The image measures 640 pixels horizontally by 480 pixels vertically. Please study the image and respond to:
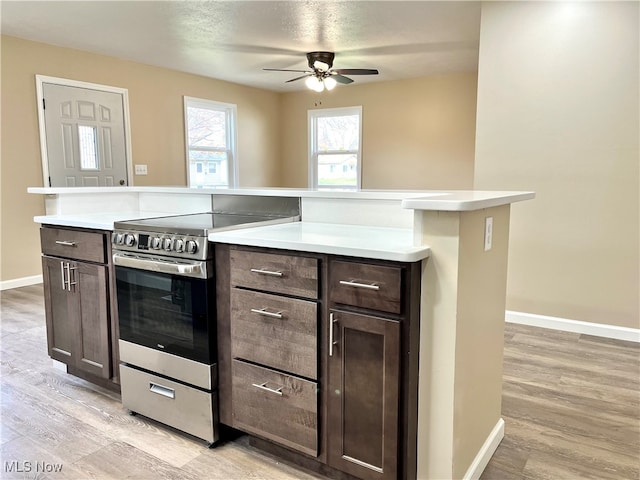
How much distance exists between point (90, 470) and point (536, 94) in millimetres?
3572

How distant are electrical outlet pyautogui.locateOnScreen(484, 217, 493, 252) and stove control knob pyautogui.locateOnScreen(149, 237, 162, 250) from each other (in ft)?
4.25

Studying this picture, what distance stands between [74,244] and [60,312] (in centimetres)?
43

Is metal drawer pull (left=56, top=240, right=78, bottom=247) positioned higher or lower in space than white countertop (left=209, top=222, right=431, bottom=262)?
lower

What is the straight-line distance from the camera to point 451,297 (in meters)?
1.49

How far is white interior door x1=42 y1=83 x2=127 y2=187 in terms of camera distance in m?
5.00

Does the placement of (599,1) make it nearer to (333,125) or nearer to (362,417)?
(362,417)

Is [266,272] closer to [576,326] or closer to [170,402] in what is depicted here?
[170,402]

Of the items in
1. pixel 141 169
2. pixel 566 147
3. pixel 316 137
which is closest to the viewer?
pixel 566 147

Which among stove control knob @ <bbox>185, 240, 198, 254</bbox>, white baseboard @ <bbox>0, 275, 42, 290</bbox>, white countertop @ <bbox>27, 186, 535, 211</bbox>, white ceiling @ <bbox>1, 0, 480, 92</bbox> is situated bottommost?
white baseboard @ <bbox>0, 275, 42, 290</bbox>

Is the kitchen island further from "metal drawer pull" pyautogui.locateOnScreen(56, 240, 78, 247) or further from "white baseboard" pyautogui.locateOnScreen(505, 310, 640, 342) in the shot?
"white baseboard" pyautogui.locateOnScreen(505, 310, 640, 342)

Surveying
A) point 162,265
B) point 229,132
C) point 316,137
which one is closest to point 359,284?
point 162,265

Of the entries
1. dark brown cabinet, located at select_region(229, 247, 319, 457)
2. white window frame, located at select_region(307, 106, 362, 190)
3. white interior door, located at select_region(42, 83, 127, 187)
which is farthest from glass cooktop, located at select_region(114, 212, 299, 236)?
white window frame, located at select_region(307, 106, 362, 190)

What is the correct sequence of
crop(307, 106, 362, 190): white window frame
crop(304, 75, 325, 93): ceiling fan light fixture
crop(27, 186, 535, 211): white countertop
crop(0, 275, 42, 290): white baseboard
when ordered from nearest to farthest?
crop(27, 186, 535, 211): white countertop
crop(0, 275, 42, 290): white baseboard
crop(304, 75, 325, 93): ceiling fan light fixture
crop(307, 106, 362, 190): white window frame

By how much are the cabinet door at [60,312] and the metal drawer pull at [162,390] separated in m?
0.65
